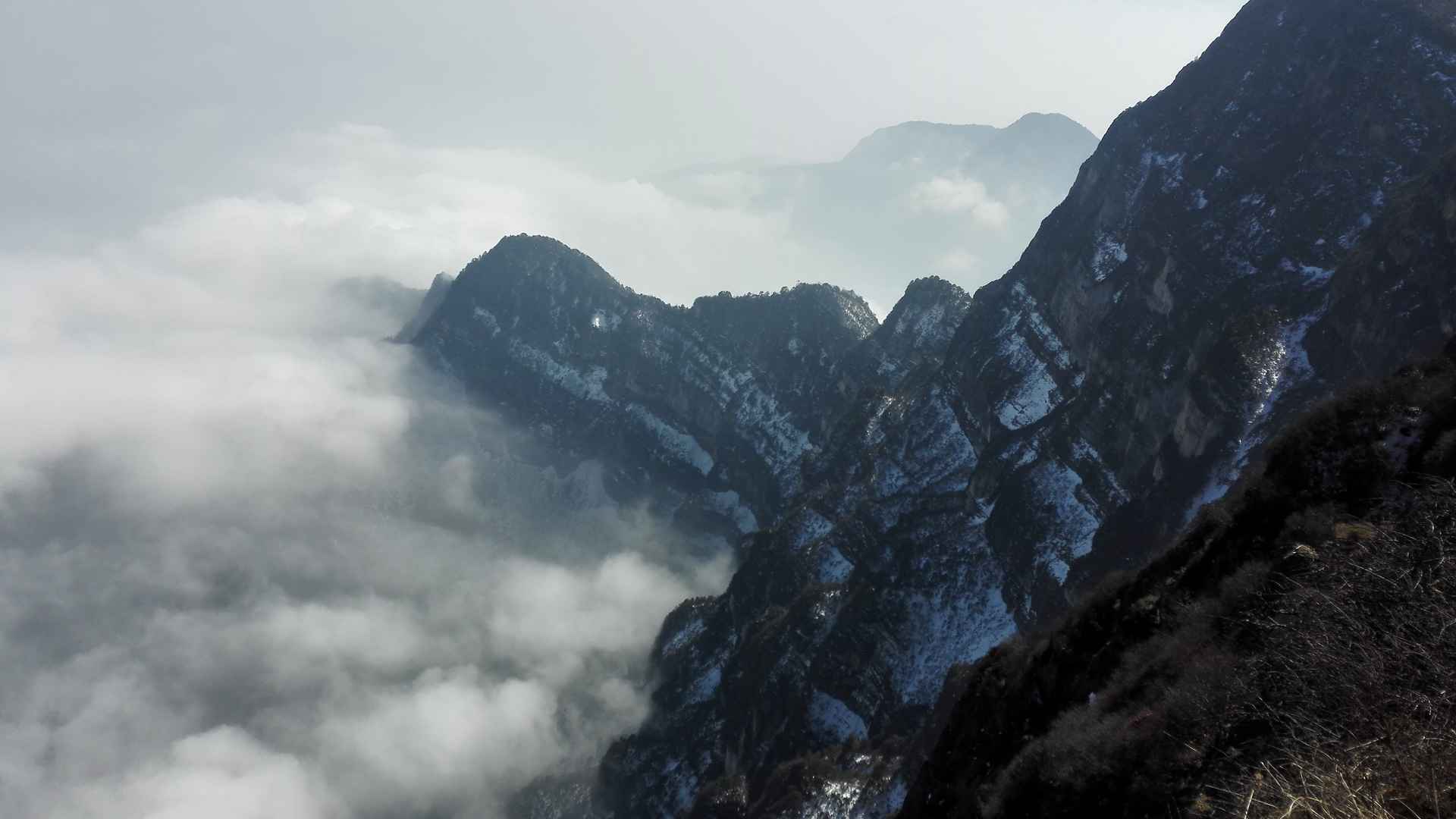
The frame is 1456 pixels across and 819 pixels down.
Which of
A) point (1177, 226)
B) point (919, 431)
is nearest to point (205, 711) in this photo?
point (919, 431)

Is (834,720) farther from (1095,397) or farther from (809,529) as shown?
(1095,397)

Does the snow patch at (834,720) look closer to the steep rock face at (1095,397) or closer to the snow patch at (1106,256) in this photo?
the steep rock face at (1095,397)

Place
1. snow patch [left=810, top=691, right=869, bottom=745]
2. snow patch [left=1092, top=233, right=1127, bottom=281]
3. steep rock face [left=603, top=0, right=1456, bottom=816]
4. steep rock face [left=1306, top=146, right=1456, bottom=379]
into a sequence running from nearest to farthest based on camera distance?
steep rock face [left=1306, top=146, right=1456, bottom=379]
steep rock face [left=603, top=0, right=1456, bottom=816]
snow patch [left=810, top=691, right=869, bottom=745]
snow patch [left=1092, top=233, right=1127, bottom=281]

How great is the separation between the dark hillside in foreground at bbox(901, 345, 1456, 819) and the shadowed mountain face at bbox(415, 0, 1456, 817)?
40.2 meters

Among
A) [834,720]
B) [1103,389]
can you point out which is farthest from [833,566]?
[1103,389]

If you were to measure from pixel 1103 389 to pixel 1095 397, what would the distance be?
4.14 feet

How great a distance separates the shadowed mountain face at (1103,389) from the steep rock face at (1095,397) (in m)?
0.30

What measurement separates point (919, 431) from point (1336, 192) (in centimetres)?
5588

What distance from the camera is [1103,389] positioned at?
307ft

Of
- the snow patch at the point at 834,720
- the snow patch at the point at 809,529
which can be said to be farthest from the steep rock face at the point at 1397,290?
the snow patch at the point at 809,529

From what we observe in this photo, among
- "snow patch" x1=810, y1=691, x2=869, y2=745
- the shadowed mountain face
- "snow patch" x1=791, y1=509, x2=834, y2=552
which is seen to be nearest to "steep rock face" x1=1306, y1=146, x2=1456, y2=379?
the shadowed mountain face

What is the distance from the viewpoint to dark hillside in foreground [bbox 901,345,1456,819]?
36.1 feet

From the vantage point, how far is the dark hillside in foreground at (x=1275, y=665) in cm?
1102

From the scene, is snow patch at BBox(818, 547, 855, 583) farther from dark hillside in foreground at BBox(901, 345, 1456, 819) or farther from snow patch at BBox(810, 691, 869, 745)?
dark hillside in foreground at BBox(901, 345, 1456, 819)
